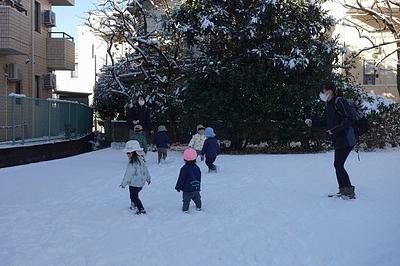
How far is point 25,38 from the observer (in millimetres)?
20531

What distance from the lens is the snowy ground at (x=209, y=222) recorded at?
228 inches

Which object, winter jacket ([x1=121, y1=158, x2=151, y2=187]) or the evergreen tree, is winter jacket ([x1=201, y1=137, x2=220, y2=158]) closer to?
winter jacket ([x1=121, y1=158, x2=151, y2=187])

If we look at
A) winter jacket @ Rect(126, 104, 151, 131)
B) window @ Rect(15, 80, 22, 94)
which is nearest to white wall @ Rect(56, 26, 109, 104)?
window @ Rect(15, 80, 22, 94)

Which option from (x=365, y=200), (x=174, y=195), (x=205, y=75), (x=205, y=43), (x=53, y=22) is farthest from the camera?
(x=53, y=22)

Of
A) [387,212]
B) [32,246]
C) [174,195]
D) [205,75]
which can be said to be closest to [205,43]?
[205,75]

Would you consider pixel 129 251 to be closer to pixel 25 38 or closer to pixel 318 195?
pixel 318 195

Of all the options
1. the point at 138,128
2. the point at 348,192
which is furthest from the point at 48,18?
the point at 348,192

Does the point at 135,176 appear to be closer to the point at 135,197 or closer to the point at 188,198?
the point at 135,197

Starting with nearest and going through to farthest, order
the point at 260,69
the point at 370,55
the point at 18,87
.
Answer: the point at 260,69, the point at 18,87, the point at 370,55

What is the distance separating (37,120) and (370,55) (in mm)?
16685

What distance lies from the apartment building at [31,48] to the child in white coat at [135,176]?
403 inches

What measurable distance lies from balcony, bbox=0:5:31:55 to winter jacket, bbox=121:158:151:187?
11.9 metres

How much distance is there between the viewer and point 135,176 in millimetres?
8117

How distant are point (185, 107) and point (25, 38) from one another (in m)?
6.92
